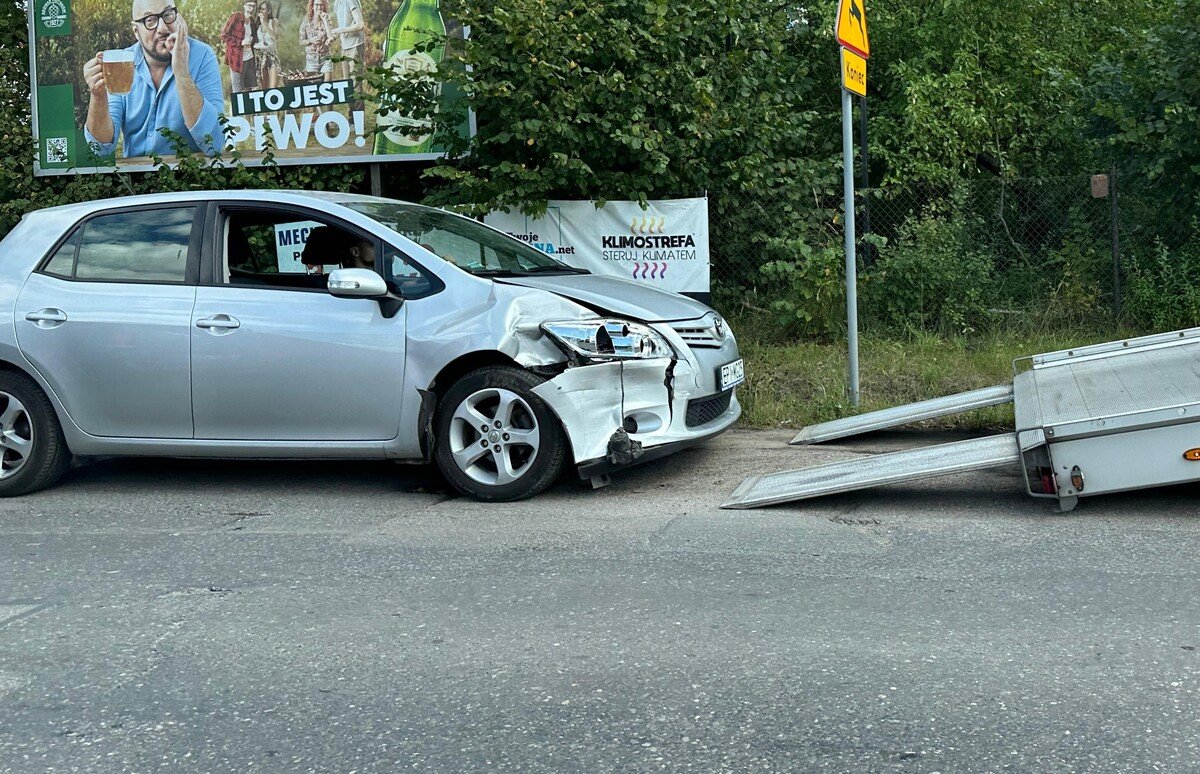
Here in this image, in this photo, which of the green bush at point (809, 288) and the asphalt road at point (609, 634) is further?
the green bush at point (809, 288)

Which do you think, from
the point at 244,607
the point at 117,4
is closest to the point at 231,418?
the point at 244,607

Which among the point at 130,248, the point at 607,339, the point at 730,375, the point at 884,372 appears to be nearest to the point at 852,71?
the point at 884,372

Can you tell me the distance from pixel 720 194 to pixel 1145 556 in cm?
684

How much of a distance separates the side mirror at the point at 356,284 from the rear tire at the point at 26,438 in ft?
6.54

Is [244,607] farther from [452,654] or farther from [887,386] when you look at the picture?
[887,386]

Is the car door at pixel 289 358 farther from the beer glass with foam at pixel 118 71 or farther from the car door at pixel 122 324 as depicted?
the beer glass with foam at pixel 118 71

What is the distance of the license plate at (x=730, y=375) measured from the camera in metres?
7.27

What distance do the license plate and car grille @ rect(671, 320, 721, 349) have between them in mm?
147

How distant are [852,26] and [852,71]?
0.31 meters

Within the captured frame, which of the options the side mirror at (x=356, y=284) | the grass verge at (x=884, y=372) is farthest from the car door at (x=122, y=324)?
the grass verge at (x=884, y=372)

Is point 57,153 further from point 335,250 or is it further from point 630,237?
point 335,250

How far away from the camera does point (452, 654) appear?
433 centimetres

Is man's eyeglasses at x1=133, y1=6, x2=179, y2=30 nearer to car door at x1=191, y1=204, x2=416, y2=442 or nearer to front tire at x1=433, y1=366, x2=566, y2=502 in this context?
car door at x1=191, y1=204, x2=416, y2=442

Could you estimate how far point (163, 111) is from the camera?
1370 centimetres
